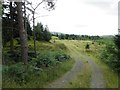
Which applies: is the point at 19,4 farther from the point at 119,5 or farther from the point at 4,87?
the point at 119,5

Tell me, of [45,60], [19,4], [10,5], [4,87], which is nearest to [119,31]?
[45,60]

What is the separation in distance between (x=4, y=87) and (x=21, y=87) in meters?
0.81

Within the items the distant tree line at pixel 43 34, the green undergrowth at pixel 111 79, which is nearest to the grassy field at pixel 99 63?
the green undergrowth at pixel 111 79

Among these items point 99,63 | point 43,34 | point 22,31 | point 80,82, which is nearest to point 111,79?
point 80,82

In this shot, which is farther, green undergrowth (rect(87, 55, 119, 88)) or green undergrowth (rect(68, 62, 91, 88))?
green undergrowth (rect(87, 55, 119, 88))

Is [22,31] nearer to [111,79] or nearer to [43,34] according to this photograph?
[111,79]

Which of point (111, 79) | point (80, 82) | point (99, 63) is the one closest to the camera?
point (80, 82)

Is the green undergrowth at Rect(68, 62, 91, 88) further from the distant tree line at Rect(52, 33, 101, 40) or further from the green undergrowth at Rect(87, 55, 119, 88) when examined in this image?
the distant tree line at Rect(52, 33, 101, 40)

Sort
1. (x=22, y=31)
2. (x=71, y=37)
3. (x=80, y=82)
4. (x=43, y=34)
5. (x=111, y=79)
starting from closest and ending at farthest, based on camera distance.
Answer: (x=80, y=82)
(x=22, y=31)
(x=111, y=79)
(x=43, y=34)
(x=71, y=37)

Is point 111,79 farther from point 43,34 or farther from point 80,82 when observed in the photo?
point 43,34

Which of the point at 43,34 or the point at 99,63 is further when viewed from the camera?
the point at 43,34

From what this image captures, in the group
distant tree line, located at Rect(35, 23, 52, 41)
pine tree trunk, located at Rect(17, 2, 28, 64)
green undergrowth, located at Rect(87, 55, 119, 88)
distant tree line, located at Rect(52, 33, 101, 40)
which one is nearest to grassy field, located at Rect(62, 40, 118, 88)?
green undergrowth, located at Rect(87, 55, 119, 88)

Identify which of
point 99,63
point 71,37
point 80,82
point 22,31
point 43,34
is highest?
point 22,31

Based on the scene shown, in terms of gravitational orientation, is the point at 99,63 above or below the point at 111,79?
below
